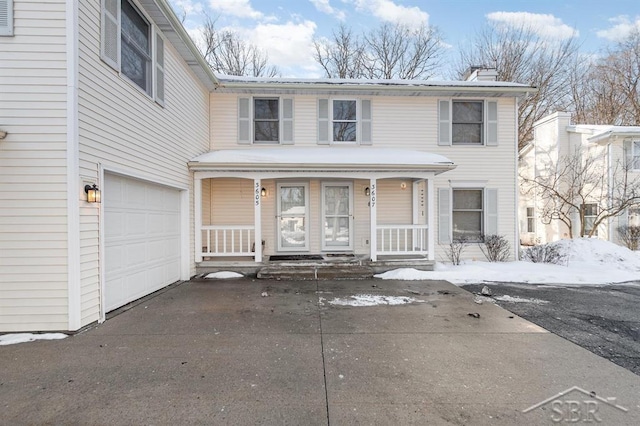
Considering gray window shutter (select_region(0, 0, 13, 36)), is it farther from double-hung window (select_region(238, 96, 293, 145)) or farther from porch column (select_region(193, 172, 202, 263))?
double-hung window (select_region(238, 96, 293, 145))

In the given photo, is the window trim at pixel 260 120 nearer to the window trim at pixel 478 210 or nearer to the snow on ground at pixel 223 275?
the snow on ground at pixel 223 275

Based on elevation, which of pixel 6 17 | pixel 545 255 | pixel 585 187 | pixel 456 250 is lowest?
pixel 545 255

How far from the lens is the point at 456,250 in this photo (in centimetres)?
862

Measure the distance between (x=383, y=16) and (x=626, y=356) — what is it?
61.5 ft

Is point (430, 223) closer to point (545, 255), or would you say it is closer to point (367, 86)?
point (545, 255)

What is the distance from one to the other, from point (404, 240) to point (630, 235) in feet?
28.7

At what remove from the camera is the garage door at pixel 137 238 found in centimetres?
461

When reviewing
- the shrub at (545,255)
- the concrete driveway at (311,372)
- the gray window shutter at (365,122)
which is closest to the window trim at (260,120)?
the gray window shutter at (365,122)

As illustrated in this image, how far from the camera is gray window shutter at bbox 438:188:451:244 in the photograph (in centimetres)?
873

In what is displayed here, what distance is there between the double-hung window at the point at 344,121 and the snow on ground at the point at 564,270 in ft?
13.0

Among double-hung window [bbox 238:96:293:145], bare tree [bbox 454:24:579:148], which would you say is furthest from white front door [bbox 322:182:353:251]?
bare tree [bbox 454:24:579:148]

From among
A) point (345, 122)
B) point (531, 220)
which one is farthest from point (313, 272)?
point (531, 220)

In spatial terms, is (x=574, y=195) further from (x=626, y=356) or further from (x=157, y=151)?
(x=157, y=151)

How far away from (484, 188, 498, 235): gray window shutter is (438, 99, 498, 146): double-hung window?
4.66ft
